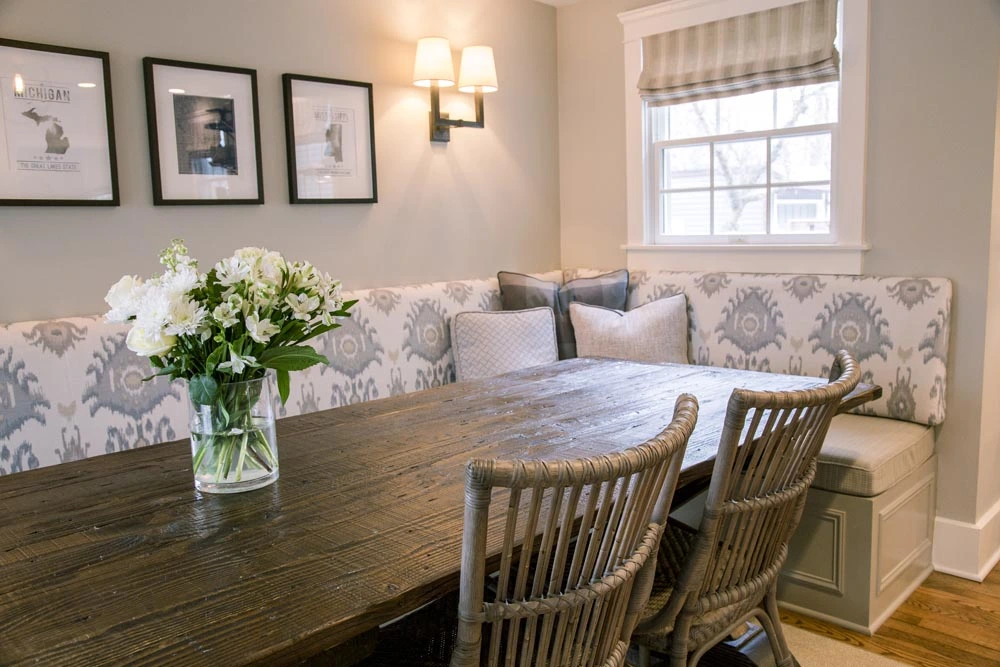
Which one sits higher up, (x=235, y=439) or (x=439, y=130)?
(x=439, y=130)

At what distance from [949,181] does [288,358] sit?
248 cm

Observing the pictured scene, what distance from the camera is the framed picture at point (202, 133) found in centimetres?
269

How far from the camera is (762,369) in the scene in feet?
10.7

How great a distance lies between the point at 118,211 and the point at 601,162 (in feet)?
7.45

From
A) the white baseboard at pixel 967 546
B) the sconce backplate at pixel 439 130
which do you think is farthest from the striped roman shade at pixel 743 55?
the white baseboard at pixel 967 546

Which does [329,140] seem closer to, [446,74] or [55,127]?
[446,74]

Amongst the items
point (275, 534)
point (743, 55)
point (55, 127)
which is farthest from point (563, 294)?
point (275, 534)

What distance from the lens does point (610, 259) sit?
4.04 m

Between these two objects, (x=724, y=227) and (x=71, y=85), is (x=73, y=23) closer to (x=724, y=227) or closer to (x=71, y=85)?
(x=71, y=85)

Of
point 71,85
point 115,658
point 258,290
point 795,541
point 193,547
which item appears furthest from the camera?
point 795,541

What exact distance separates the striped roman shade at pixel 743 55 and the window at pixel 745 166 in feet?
0.39

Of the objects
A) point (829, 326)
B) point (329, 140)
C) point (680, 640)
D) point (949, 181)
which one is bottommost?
point (680, 640)

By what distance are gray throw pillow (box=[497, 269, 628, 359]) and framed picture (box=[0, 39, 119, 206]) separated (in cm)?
166

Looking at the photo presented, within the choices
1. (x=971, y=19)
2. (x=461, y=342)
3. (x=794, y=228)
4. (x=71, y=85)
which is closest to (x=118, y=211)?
(x=71, y=85)
